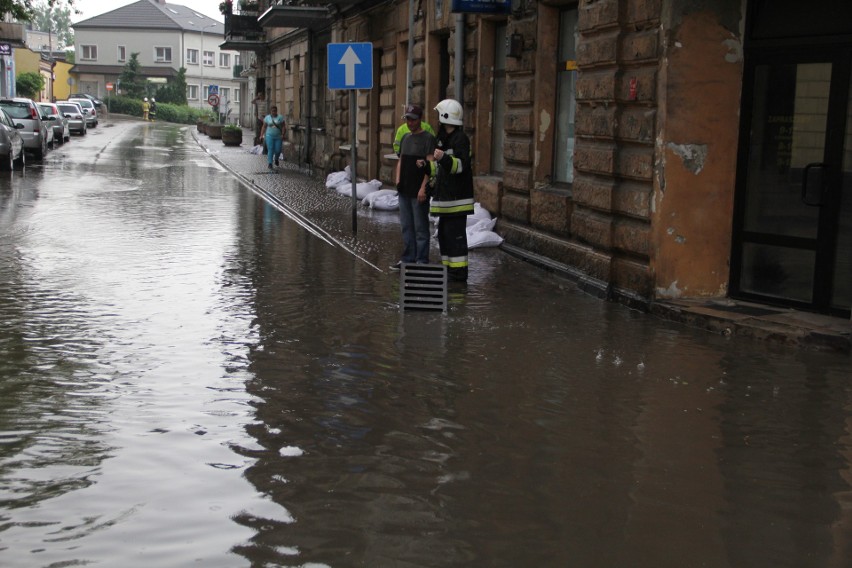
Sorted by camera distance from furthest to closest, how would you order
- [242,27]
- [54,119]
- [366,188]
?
1. [242,27]
2. [54,119]
3. [366,188]

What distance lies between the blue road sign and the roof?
317 feet

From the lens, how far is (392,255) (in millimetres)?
12844

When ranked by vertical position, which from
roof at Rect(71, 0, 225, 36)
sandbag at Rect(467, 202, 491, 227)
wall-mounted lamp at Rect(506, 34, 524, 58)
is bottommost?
sandbag at Rect(467, 202, 491, 227)

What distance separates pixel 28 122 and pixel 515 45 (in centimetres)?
2143

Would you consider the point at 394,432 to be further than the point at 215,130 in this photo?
No

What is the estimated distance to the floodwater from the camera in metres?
4.08

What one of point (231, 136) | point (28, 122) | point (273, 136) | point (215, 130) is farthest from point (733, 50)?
point (215, 130)

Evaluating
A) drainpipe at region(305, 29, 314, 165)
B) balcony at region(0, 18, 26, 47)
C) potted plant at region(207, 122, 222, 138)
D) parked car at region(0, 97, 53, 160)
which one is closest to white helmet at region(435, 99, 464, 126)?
drainpipe at region(305, 29, 314, 165)

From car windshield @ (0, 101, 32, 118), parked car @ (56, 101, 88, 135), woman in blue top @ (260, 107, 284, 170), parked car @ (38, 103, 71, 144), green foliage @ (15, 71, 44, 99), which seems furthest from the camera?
green foliage @ (15, 71, 44, 99)

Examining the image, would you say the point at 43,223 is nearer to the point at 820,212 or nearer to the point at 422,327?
the point at 422,327

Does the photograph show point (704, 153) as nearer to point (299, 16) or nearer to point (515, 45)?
point (515, 45)

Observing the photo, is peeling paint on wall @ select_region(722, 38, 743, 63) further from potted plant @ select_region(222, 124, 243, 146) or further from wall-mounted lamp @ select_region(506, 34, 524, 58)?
potted plant @ select_region(222, 124, 243, 146)

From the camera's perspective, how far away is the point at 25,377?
6469 millimetres

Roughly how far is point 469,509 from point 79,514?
1.58 m
